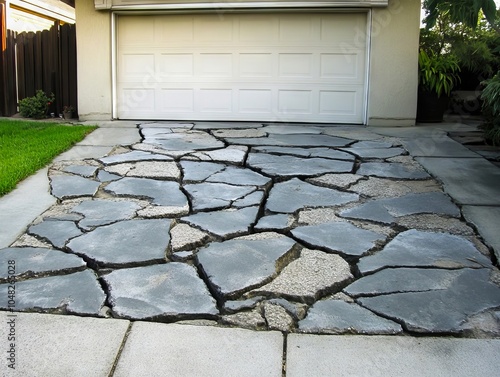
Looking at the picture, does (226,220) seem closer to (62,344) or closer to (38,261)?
(38,261)

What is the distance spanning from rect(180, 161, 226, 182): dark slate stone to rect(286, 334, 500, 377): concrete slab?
300 centimetres

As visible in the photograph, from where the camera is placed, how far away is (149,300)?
9.20ft

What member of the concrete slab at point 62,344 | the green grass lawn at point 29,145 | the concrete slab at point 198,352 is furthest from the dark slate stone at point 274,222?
the green grass lawn at point 29,145

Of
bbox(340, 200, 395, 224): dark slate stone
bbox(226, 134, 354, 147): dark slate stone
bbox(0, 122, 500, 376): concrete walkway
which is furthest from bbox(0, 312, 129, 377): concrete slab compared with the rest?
bbox(226, 134, 354, 147): dark slate stone

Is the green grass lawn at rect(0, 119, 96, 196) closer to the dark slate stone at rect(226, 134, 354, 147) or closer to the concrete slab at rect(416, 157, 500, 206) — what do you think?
the dark slate stone at rect(226, 134, 354, 147)

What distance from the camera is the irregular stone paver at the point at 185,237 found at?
353 centimetres

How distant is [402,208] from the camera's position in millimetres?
4430

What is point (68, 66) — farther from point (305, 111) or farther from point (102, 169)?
point (102, 169)

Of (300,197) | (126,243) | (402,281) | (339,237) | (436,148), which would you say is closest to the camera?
(402,281)

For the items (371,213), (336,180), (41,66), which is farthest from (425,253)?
(41,66)

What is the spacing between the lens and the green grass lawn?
5316 millimetres

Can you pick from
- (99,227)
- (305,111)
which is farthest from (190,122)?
(99,227)

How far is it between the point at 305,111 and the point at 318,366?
7.26 m

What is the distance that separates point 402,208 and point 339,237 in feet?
3.14
